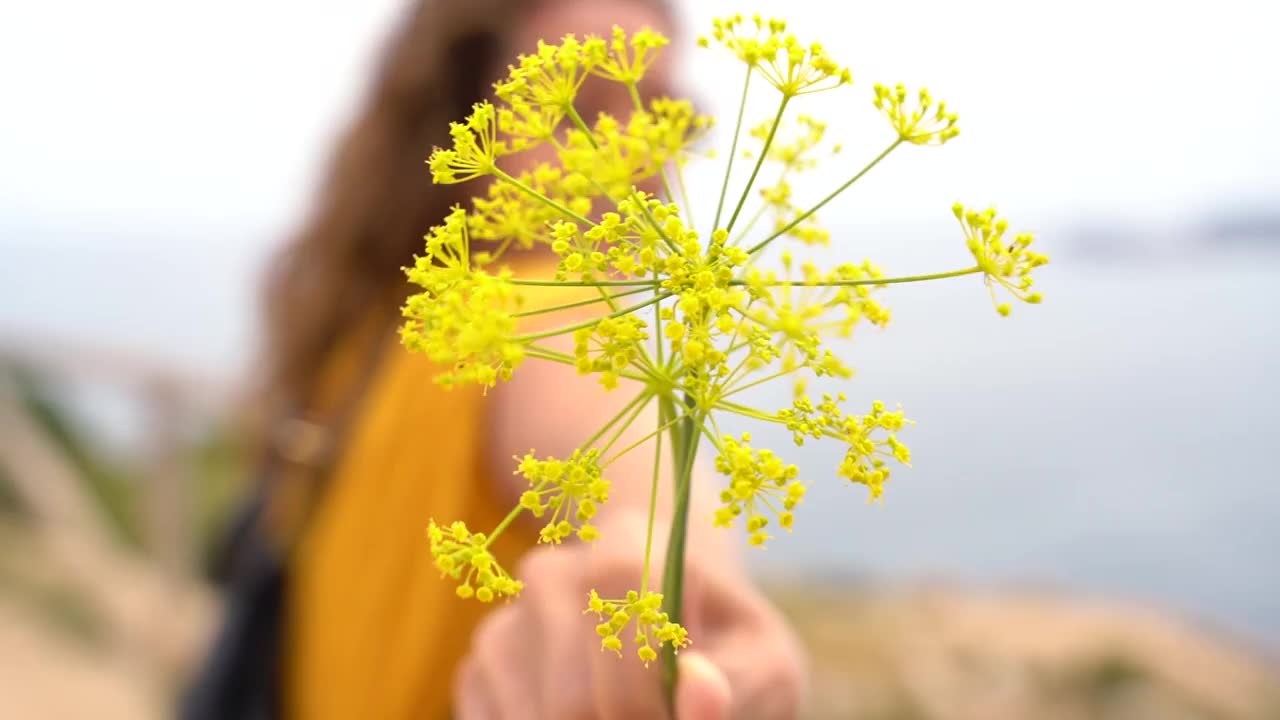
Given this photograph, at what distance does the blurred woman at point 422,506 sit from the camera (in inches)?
15.2

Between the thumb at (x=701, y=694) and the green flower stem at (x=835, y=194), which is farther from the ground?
the green flower stem at (x=835, y=194)

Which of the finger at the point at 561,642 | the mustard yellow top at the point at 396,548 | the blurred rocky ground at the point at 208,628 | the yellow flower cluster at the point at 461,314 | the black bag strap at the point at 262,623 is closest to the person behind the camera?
the yellow flower cluster at the point at 461,314

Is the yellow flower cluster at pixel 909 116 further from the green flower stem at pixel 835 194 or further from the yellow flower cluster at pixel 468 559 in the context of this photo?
the yellow flower cluster at pixel 468 559

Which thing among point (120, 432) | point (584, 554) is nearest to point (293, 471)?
point (584, 554)

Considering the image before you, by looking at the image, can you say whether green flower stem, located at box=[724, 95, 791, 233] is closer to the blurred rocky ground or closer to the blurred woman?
the blurred woman

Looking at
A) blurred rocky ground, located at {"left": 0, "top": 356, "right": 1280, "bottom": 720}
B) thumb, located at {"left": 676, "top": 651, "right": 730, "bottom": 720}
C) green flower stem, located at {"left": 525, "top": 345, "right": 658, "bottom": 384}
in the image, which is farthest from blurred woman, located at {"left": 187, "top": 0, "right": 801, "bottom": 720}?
blurred rocky ground, located at {"left": 0, "top": 356, "right": 1280, "bottom": 720}

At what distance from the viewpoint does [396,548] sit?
2.36 ft

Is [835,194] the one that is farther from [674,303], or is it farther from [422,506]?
[422,506]

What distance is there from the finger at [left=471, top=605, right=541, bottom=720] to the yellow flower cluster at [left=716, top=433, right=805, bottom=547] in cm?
15

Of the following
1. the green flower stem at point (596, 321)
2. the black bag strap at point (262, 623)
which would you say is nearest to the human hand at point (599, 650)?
the green flower stem at point (596, 321)

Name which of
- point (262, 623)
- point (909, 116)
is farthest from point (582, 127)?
point (262, 623)

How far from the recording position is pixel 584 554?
404mm

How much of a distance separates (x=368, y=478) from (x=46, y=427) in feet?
8.49

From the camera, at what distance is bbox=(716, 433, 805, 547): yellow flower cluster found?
0.89 ft
